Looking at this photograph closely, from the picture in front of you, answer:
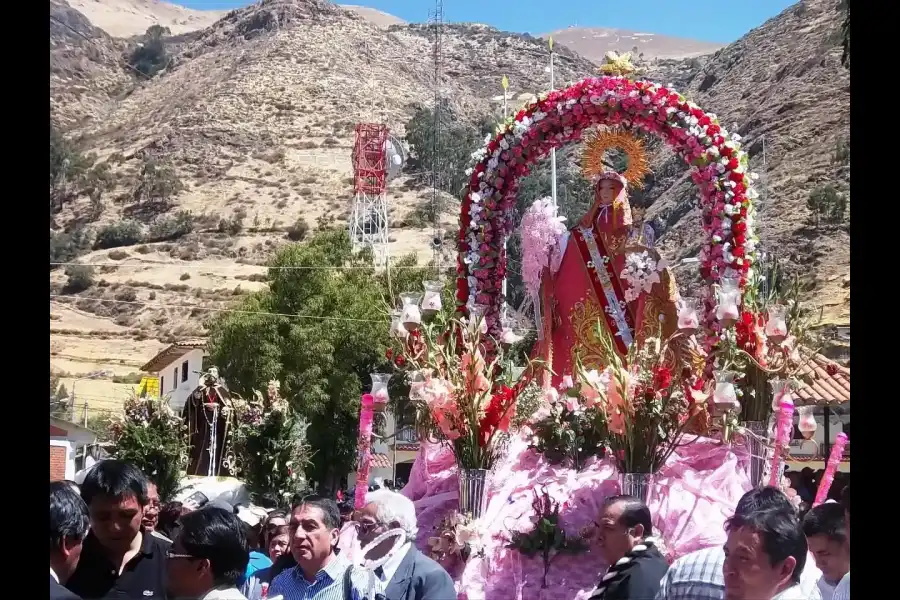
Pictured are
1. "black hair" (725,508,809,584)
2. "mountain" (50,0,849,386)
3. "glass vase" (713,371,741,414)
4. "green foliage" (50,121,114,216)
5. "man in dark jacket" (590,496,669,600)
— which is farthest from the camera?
"green foliage" (50,121,114,216)

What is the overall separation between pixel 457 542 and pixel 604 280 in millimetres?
2951

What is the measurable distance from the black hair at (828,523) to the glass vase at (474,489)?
285 centimetres

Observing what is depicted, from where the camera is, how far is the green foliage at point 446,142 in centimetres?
5647

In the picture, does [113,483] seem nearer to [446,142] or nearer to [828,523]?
[828,523]

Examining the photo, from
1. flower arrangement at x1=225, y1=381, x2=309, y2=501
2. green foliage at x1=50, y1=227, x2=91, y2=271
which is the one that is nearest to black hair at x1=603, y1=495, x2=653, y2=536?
flower arrangement at x1=225, y1=381, x2=309, y2=501

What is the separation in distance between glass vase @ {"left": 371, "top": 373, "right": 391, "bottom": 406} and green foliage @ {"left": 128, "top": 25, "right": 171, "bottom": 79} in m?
89.6

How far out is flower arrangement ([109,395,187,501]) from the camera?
11.7 meters

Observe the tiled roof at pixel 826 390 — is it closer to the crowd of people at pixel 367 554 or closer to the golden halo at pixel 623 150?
the golden halo at pixel 623 150

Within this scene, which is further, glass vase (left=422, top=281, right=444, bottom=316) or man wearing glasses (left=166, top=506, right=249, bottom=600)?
glass vase (left=422, top=281, right=444, bottom=316)

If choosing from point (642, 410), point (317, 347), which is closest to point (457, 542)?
point (642, 410)

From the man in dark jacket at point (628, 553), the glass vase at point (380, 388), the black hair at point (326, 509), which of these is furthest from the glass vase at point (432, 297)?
the man in dark jacket at point (628, 553)

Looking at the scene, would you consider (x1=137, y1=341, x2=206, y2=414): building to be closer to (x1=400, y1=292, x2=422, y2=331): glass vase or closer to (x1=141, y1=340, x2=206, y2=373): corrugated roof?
(x1=141, y1=340, x2=206, y2=373): corrugated roof

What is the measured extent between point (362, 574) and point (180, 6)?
12941cm
